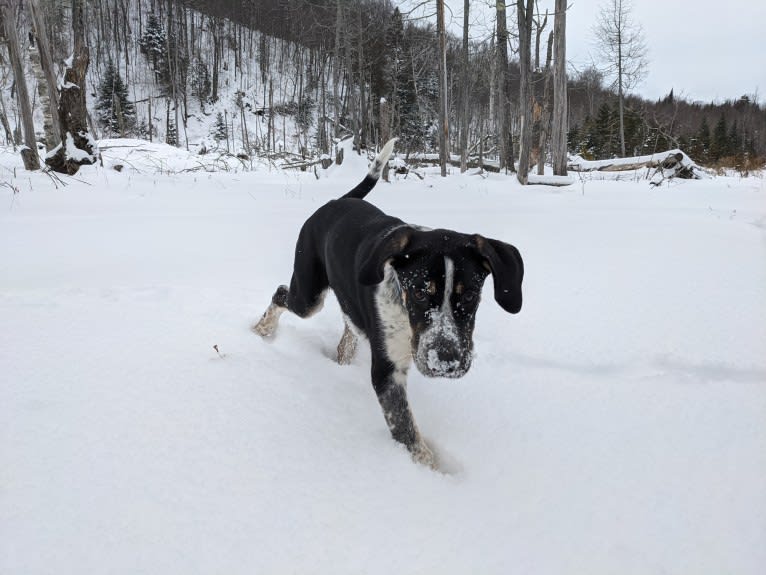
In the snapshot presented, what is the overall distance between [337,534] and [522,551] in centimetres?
62

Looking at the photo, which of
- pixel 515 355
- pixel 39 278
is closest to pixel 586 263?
pixel 515 355

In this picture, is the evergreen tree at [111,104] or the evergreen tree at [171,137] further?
the evergreen tree at [111,104]

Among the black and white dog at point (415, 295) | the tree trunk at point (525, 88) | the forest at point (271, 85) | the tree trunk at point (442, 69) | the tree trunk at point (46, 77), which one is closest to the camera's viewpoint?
the black and white dog at point (415, 295)

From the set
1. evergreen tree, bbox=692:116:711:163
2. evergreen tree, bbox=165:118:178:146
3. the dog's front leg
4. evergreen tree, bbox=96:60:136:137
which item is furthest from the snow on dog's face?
evergreen tree, bbox=692:116:711:163

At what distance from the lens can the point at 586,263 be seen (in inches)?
163

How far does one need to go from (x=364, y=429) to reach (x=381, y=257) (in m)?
0.84

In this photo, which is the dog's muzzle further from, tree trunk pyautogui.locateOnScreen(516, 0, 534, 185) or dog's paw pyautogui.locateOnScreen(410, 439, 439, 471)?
tree trunk pyautogui.locateOnScreen(516, 0, 534, 185)

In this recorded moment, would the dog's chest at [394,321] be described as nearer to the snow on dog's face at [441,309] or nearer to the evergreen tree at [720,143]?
the snow on dog's face at [441,309]

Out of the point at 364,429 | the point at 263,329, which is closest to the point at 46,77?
the point at 263,329

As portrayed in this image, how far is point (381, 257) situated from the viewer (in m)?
1.94

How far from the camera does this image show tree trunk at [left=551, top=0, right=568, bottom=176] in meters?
11.2

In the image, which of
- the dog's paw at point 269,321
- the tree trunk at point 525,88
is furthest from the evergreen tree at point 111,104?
the dog's paw at point 269,321

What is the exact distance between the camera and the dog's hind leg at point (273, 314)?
309 centimetres

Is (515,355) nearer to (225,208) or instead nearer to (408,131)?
(225,208)
